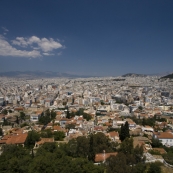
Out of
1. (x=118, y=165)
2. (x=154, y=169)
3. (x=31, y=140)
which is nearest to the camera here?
(x=118, y=165)

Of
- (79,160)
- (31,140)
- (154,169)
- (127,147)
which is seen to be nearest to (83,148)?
(79,160)

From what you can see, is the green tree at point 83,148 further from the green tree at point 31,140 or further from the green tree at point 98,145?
the green tree at point 31,140

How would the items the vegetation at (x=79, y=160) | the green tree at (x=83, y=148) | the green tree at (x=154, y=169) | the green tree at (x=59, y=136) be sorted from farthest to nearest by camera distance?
the green tree at (x=59, y=136), the green tree at (x=83, y=148), the green tree at (x=154, y=169), the vegetation at (x=79, y=160)

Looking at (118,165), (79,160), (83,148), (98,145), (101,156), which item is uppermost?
(118,165)

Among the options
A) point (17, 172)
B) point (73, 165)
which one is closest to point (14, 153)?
point (17, 172)

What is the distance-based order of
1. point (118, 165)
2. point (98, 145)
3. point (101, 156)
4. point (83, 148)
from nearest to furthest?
point (118, 165)
point (101, 156)
point (83, 148)
point (98, 145)

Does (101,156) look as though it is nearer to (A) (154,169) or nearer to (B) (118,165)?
(B) (118,165)

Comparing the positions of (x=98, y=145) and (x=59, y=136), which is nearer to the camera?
(x=98, y=145)

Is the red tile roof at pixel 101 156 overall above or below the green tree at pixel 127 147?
below

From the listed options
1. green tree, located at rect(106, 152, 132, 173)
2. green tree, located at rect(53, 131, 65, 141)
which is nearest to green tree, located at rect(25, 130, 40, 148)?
green tree, located at rect(53, 131, 65, 141)

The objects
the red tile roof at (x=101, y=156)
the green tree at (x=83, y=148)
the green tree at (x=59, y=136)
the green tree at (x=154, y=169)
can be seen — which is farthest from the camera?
the green tree at (x=59, y=136)

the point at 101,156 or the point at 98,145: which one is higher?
the point at 98,145

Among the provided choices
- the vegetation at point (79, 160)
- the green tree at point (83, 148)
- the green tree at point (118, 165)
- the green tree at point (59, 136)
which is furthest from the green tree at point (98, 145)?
the green tree at point (59, 136)
